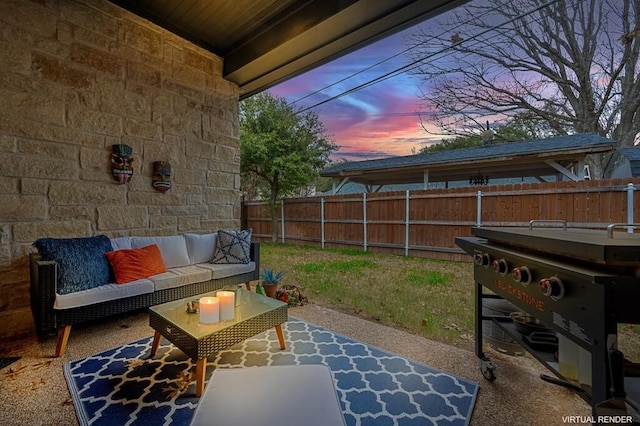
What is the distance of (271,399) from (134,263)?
2310mm

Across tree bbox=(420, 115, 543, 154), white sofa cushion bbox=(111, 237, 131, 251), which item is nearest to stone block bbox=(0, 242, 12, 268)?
white sofa cushion bbox=(111, 237, 131, 251)

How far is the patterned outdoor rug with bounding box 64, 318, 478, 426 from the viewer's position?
1488 millimetres

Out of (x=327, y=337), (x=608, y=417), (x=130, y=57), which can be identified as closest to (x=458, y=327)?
(x=327, y=337)

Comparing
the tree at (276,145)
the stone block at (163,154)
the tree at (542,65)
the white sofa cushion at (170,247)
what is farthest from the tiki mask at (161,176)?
the tree at (542,65)

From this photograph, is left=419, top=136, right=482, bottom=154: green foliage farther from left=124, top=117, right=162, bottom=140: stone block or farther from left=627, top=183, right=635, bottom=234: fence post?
left=124, top=117, right=162, bottom=140: stone block

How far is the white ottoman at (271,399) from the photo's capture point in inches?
34.5

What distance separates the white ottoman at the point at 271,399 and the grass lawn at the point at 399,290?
5.69ft

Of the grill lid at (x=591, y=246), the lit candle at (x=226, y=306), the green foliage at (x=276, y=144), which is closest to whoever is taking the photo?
the grill lid at (x=591, y=246)

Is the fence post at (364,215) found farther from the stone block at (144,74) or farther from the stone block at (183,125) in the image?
the stone block at (144,74)

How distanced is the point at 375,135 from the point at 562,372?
26.4 feet

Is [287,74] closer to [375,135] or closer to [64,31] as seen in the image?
[64,31]

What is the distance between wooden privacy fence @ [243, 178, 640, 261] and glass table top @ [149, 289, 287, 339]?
15.8ft

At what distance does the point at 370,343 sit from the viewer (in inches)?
90.7

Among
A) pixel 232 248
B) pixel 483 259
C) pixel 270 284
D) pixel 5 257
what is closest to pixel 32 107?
pixel 5 257
